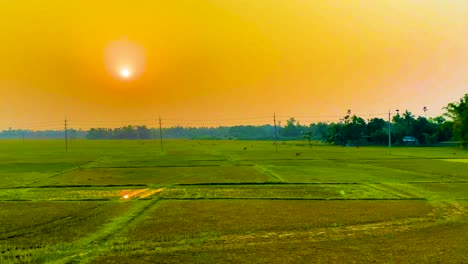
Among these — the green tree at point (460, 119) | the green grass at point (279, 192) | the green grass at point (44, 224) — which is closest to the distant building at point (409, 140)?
the green tree at point (460, 119)

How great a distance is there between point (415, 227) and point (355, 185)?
506 inches

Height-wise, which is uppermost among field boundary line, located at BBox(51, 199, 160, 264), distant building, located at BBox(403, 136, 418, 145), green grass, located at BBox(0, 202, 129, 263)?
distant building, located at BBox(403, 136, 418, 145)

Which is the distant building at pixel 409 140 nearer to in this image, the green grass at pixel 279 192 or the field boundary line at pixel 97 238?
the green grass at pixel 279 192

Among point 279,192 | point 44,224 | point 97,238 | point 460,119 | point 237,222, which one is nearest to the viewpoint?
point 97,238

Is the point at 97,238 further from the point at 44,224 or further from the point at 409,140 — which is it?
the point at 409,140

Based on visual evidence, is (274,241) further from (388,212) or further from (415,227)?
(388,212)

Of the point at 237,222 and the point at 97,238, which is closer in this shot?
the point at 97,238

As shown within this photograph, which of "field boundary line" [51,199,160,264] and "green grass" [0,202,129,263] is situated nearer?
"field boundary line" [51,199,160,264]

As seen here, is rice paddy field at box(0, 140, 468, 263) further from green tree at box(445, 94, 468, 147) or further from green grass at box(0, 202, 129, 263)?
green tree at box(445, 94, 468, 147)

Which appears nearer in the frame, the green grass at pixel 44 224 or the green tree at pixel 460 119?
the green grass at pixel 44 224

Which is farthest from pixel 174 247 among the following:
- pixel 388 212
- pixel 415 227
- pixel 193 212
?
pixel 388 212

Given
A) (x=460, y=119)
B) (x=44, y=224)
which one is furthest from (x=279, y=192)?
(x=460, y=119)

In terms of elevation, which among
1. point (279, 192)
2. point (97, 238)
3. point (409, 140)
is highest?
point (409, 140)

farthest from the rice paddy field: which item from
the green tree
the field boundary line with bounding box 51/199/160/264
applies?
the green tree
